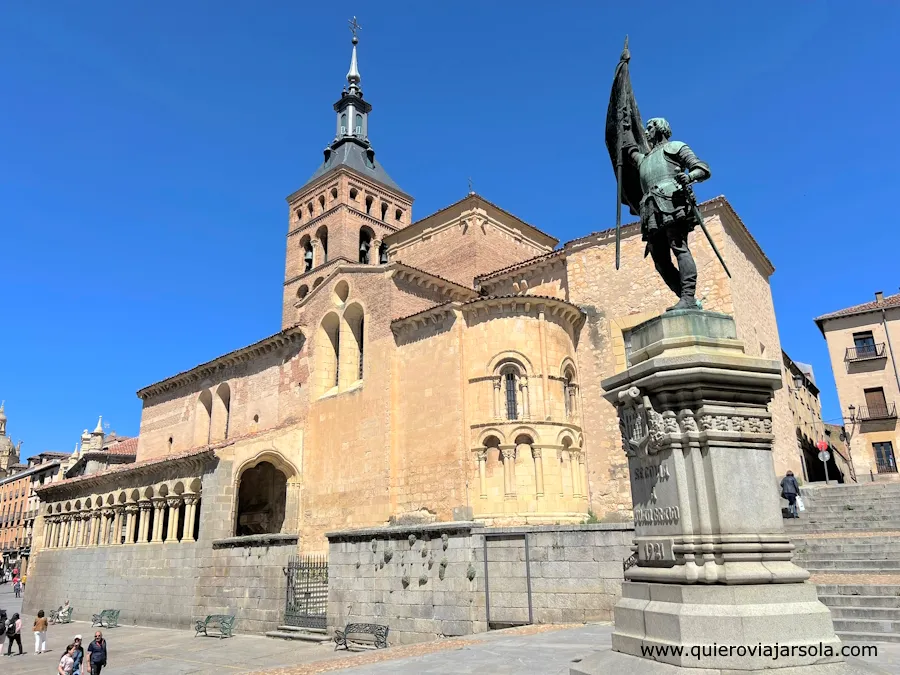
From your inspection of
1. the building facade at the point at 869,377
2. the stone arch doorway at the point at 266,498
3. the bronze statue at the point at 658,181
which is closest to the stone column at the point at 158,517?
the stone arch doorway at the point at 266,498

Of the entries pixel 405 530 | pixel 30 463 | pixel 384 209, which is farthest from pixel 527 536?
pixel 30 463

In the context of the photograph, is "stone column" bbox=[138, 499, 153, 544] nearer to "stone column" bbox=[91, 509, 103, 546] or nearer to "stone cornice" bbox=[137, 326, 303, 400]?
"stone column" bbox=[91, 509, 103, 546]

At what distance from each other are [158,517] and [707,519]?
23.2 meters

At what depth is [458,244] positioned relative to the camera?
2839 cm

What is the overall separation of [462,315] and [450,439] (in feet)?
13.2

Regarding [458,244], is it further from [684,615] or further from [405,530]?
[684,615]

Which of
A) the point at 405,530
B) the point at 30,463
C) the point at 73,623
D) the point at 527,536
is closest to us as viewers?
the point at 527,536

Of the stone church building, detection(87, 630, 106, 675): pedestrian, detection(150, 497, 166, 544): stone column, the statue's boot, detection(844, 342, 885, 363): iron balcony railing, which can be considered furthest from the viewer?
detection(844, 342, 885, 363): iron balcony railing

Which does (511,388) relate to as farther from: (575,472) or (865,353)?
(865,353)

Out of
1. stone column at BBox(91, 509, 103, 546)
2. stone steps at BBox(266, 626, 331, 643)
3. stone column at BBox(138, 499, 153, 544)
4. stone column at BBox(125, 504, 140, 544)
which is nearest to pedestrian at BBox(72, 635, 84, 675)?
stone steps at BBox(266, 626, 331, 643)

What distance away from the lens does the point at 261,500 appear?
26125 mm

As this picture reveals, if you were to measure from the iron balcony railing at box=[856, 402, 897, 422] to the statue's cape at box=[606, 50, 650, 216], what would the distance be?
30433 mm

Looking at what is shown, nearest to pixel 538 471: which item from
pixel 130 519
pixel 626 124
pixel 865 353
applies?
pixel 626 124

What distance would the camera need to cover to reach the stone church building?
18.7 meters
